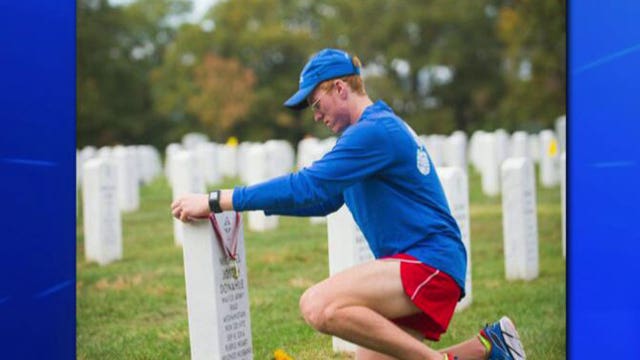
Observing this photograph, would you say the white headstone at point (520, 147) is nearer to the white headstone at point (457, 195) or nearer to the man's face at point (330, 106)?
the white headstone at point (457, 195)

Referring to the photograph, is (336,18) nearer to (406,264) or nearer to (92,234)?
(92,234)

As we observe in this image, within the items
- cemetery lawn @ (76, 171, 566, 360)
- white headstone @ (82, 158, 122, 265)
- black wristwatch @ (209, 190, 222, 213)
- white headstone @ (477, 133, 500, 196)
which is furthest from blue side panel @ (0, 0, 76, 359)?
white headstone @ (477, 133, 500, 196)

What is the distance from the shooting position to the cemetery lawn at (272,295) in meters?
6.13

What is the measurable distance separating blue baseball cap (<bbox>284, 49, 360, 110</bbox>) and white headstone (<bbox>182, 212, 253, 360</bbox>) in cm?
66

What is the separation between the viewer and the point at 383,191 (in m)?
4.51

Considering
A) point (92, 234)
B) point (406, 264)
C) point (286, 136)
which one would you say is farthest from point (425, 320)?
point (286, 136)

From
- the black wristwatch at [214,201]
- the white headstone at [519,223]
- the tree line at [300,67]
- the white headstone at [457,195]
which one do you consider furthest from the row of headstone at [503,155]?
the tree line at [300,67]

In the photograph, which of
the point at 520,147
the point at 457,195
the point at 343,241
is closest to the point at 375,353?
the point at 343,241

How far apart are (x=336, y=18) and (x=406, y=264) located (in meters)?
35.7

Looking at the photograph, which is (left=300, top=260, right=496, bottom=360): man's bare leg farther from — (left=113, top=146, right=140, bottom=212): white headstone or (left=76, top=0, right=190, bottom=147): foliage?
(left=76, top=0, right=190, bottom=147): foliage

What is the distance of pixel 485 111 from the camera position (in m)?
37.5

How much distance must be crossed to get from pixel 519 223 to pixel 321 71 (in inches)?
177

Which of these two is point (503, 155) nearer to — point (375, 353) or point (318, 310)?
point (375, 353)

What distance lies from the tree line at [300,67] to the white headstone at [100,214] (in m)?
24.2
